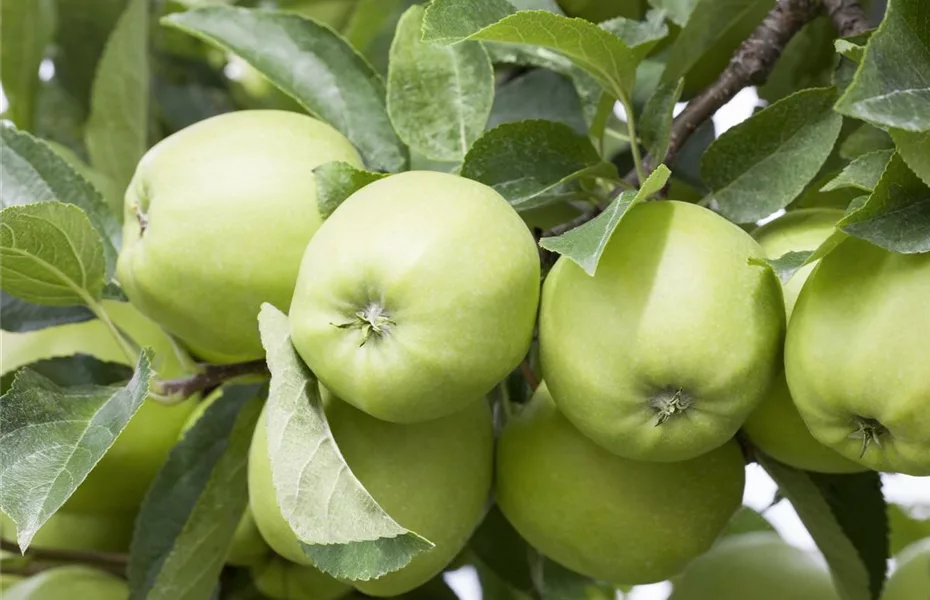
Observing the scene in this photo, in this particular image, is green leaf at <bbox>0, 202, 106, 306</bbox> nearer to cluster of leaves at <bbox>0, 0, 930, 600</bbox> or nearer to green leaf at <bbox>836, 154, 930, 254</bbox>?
cluster of leaves at <bbox>0, 0, 930, 600</bbox>

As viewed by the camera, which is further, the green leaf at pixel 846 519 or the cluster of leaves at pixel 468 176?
the green leaf at pixel 846 519

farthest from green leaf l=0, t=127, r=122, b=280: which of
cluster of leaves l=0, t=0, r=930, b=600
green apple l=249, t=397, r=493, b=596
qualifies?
green apple l=249, t=397, r=493, b=596

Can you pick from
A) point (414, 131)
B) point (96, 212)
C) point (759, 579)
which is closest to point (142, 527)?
point (96, 212)

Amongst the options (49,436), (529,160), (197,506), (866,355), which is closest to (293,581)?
(197,506)

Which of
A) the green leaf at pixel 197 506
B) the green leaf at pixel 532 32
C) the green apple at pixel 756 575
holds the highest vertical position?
the green leaf at pixel 532 32

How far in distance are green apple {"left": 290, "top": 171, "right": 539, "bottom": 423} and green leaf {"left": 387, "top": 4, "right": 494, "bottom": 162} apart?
15 cm

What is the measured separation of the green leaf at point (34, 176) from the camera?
68 cm

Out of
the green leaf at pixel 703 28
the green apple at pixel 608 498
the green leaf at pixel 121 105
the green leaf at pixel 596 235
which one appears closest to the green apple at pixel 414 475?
the green apple at pixel 608 498

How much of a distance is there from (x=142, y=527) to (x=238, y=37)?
33 centimetres

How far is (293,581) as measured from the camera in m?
0.78

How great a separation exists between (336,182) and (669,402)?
206 mm

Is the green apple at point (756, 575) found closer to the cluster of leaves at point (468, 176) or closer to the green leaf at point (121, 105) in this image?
the cluster of leaves at point (468, 176)

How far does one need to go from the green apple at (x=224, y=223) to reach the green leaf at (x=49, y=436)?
4 cm

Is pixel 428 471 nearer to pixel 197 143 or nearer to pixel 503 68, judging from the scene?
pixel 197 143
